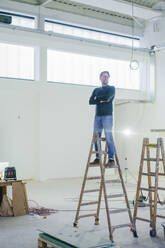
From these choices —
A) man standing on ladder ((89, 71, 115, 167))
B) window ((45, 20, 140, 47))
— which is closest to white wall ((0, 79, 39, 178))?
window ((45, 20, 140, 47))

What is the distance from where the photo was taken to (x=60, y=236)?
11.3ft

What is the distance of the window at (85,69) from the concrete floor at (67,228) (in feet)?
→ 12.5

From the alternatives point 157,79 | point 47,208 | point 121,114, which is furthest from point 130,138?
point 47,208

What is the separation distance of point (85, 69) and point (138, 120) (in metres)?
2.41

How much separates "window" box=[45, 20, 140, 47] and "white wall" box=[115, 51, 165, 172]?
4.14ft

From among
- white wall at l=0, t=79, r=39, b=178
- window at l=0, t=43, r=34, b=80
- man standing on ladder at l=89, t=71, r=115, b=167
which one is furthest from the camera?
window at l=0, t=43, r=34, b=80

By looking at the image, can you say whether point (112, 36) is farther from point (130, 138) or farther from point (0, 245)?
point (0, 245)

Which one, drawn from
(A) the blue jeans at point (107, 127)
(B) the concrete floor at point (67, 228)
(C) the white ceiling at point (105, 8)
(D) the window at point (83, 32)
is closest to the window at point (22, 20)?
(C) the white ceiling at point (105, 8)

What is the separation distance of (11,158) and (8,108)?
1.28 m

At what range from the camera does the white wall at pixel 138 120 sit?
10.8 meters

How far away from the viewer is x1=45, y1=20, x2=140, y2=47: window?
9.75m

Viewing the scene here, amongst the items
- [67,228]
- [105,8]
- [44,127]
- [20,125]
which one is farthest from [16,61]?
[67,228]

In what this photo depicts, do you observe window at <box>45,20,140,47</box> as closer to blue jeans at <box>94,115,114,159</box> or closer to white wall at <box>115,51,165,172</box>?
white wall at <box>115,51,165,172</box>

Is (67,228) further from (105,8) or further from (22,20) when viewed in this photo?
(105,8)
